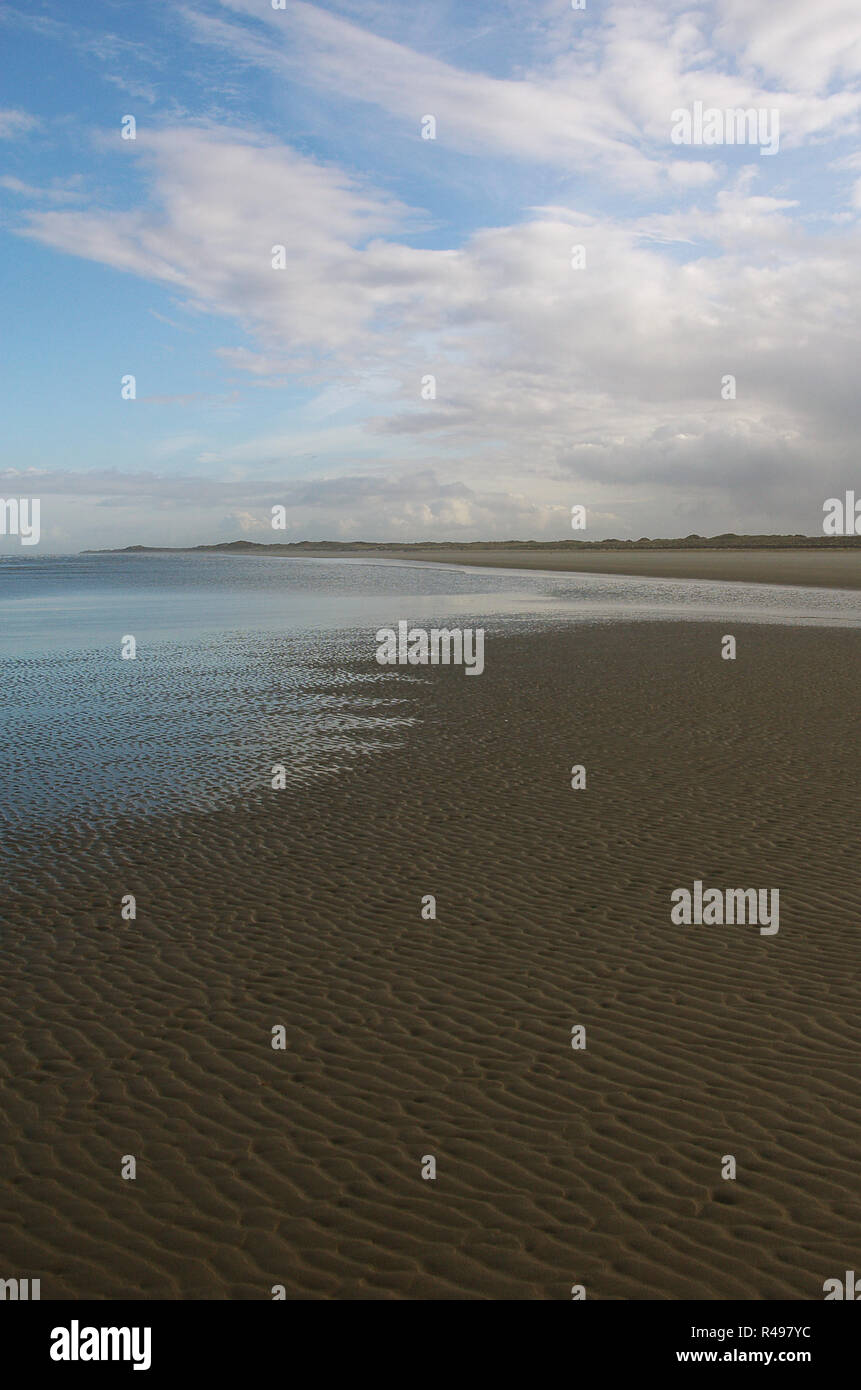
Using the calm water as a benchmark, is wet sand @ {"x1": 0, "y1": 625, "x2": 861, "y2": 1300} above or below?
below

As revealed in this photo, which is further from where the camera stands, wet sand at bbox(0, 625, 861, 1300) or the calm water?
the calm water

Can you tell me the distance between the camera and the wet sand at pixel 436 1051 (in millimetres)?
5395

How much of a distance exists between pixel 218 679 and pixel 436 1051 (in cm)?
→ 1934

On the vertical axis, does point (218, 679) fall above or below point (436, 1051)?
above

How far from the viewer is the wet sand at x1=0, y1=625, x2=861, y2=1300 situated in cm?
539

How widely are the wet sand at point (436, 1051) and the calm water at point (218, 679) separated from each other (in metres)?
2.15

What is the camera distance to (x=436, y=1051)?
7426 mm

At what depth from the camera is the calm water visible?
15610 mm

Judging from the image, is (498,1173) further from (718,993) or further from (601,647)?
(601,647)

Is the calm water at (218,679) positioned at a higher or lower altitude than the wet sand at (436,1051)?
higher

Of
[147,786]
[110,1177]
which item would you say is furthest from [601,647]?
[110,1177]

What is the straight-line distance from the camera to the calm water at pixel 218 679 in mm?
15610

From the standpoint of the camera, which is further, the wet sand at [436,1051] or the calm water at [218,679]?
the calm water at [218,679]

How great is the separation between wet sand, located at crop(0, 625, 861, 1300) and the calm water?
215 centimetres
